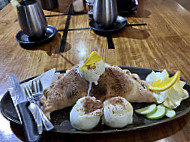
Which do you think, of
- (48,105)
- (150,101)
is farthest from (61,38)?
(150,101)

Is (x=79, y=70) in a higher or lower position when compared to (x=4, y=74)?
higher

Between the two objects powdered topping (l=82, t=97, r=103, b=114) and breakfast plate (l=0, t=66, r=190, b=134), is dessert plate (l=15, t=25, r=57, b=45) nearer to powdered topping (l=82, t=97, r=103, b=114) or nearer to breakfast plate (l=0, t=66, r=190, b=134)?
breakfast plate (l=0, t=66, r=190, b=134)

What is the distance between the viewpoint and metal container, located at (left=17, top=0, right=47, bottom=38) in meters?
1.26

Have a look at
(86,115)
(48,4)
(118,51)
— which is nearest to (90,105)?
(86,115)

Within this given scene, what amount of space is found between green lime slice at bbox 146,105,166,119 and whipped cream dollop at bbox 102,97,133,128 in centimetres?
8

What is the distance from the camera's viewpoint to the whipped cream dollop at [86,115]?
638 mm

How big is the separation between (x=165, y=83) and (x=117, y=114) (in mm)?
274

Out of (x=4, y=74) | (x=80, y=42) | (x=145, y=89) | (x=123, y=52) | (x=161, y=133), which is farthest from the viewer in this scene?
(x=80, y=42)

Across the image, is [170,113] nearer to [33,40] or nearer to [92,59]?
[92,59]

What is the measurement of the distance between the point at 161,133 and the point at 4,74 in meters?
0.89

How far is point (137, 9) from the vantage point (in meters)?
1.88

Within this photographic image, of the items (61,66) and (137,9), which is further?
(137,9)

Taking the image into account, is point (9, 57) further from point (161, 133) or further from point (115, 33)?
point (161, 133)

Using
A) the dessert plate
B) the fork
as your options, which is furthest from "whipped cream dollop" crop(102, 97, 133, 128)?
the dessert plate
